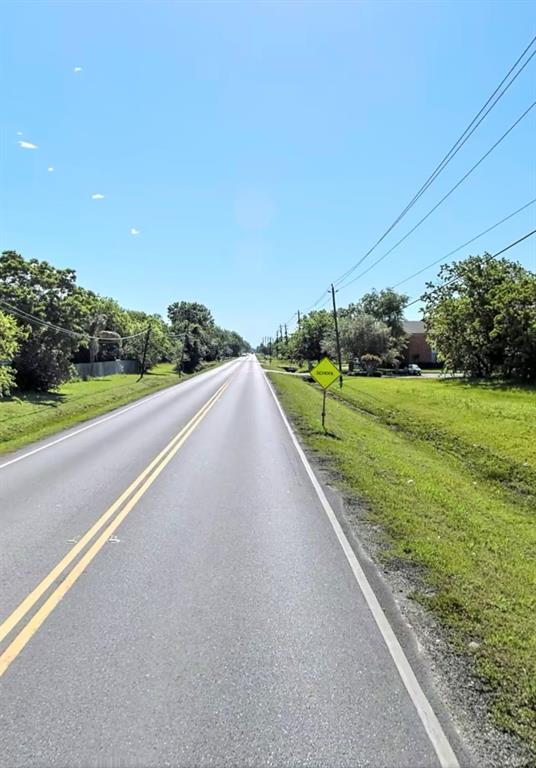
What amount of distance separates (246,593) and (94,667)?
64.2 inches

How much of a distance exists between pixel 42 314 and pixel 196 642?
1371 inches

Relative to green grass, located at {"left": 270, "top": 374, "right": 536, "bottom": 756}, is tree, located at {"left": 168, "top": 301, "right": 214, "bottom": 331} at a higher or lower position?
higher

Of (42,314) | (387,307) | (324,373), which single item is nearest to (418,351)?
(387,307)

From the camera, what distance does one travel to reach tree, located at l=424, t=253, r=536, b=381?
2923 cm

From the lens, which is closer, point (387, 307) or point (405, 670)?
point (405, 670)

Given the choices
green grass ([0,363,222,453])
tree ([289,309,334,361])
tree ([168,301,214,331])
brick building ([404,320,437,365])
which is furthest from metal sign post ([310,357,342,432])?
tree ([168,301,214,331])

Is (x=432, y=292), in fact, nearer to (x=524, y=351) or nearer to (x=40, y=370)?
(x=524, y=351)

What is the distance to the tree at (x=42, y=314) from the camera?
34.1 metres

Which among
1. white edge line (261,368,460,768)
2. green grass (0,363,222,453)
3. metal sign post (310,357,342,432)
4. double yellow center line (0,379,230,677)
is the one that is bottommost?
white edge line (261,368,460,768)

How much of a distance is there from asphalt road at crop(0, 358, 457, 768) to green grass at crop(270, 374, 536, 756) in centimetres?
66

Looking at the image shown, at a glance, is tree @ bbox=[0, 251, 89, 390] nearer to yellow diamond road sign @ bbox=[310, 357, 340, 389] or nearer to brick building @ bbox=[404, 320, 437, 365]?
yellow diamond road sign @ bbox=[310, 357, 340, 389]

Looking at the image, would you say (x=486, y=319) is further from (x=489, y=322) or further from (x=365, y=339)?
(x=365, y=339)

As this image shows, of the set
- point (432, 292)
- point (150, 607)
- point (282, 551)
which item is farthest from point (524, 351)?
point (150, 607)

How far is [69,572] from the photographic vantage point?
5.38 meters
